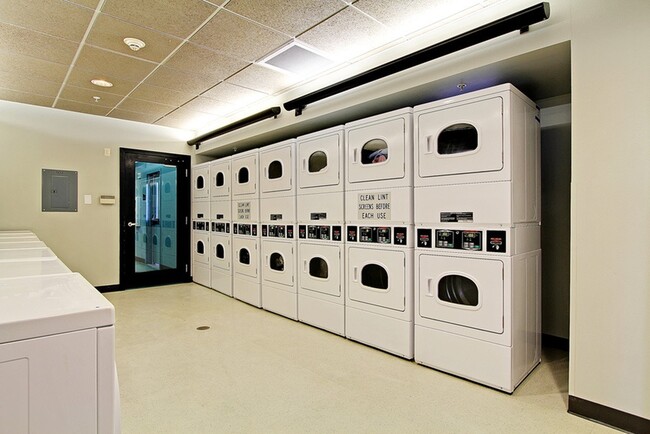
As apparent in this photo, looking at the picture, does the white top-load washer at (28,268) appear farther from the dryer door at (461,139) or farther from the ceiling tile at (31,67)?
the ceiling tile at (31,67)

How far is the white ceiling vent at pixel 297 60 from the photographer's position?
10.8 feet

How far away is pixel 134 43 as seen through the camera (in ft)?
10.3

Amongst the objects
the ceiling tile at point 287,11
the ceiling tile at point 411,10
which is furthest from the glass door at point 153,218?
the ceiling tile at point 411,10

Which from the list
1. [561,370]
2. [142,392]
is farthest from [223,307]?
[561,370]

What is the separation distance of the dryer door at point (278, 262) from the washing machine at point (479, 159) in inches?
70.0

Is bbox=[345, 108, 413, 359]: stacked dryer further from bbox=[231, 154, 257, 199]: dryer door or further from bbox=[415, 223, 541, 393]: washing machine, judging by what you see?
bbox=[231, 154, 257, 199]: dryer door

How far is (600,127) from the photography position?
82.8 inches

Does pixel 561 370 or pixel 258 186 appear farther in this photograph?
pixel 258 186

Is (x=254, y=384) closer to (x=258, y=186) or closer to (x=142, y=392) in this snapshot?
(x=142, y=392)

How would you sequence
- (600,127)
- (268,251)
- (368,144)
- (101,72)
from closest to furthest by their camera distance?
1. (600,127)
2. (368,144)
3. (101,72)
4. (268,251)

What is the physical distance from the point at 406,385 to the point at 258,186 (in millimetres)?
3080

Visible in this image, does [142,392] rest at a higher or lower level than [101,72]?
lower

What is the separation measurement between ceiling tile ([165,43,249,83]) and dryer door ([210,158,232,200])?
1711mm

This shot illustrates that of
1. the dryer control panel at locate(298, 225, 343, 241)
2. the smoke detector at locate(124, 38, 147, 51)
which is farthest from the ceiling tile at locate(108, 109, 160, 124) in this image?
the dryer control panel at locate(298, 225, 343, 241)
